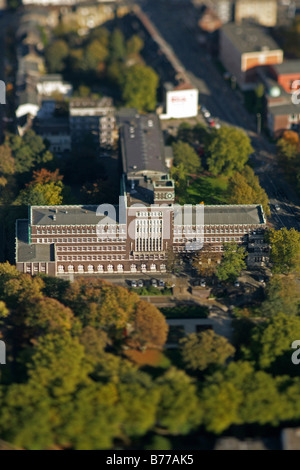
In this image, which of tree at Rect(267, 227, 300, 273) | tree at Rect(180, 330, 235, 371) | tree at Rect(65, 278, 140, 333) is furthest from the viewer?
tree at Rect(267, 227, 300, 273)

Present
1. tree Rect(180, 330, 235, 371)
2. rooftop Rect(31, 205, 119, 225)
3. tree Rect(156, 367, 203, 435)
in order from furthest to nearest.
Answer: rooftop Rect(31, 205, 119, 225) → tree Rect(180, 330, 235, 371) → tree Rect(156, 367, 203, 435)

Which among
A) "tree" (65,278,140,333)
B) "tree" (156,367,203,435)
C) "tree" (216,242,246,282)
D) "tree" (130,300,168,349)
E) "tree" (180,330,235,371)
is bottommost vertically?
"tree" (156,367,203,435)

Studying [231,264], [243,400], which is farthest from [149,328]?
[231,264]

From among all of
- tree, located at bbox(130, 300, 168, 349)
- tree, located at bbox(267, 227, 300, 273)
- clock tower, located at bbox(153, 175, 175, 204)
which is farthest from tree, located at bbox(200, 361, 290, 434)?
clock tower, located at bbox(153, 175, 175, 204)

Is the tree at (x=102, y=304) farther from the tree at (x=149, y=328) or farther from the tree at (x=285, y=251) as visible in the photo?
the tree at (x=285, y=251)

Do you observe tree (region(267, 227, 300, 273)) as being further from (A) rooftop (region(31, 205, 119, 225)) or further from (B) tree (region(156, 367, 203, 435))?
(B) tree (region(156, 367, 203, 435))

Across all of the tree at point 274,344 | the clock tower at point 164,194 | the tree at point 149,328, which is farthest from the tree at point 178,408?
the clock tower at point 164,194
